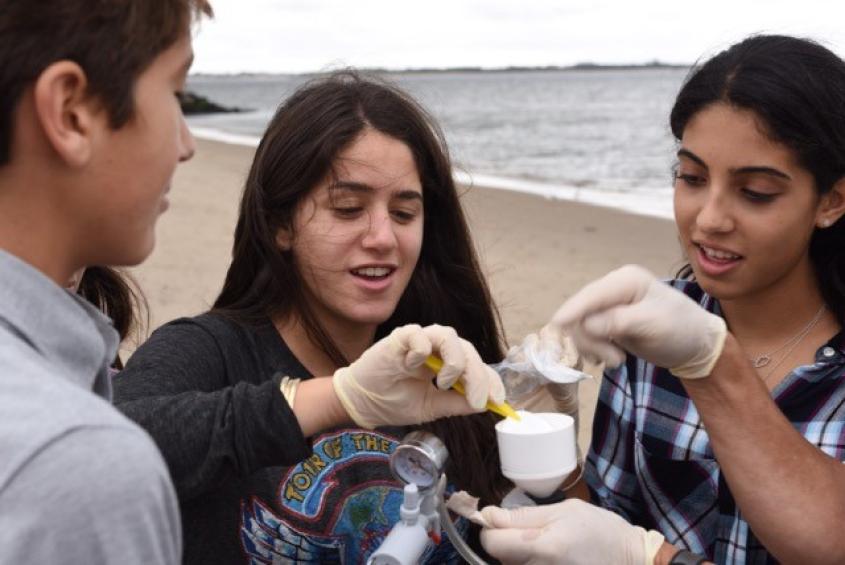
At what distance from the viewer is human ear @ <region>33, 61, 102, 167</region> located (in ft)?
3.44

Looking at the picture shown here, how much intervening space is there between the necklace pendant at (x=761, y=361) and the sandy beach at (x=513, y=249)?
103 inches

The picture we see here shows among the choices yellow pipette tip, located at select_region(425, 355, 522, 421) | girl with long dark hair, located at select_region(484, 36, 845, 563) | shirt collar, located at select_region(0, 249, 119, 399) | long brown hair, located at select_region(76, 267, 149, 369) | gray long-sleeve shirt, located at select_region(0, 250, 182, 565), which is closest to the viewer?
gray long-sleeve shirt, located at select_region(0, 250, 182, 565)

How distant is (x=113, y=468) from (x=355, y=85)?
168cm

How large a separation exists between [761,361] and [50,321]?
5.95ft

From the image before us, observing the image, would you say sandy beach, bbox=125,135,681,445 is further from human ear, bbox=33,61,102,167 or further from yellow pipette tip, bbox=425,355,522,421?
human ear, bbox=33,61,102,167

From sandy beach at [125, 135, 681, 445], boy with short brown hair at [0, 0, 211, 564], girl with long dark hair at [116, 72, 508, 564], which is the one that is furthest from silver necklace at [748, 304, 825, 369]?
sandy beach at [125, 135, 681, 445]

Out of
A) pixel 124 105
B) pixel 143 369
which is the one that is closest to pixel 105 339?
pixel 124 105

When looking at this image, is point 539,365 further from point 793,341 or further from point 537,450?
point 793,341

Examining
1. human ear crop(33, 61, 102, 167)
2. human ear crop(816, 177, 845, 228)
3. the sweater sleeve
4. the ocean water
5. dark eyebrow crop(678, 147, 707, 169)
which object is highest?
human ear crop(33, 61, 102, 167)

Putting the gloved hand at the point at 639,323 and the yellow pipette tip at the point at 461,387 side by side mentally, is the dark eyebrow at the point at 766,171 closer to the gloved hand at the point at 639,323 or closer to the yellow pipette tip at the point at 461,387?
the gloved hand at the point at 639,323

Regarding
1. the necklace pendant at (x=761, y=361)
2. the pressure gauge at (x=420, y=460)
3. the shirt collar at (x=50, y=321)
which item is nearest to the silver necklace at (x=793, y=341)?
the necklace pendant at (x=761, y=361)

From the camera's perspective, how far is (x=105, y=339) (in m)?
1.22

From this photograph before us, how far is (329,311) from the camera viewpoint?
2.28 m

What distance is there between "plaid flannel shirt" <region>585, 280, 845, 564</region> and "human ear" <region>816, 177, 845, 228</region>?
0.95 ft
